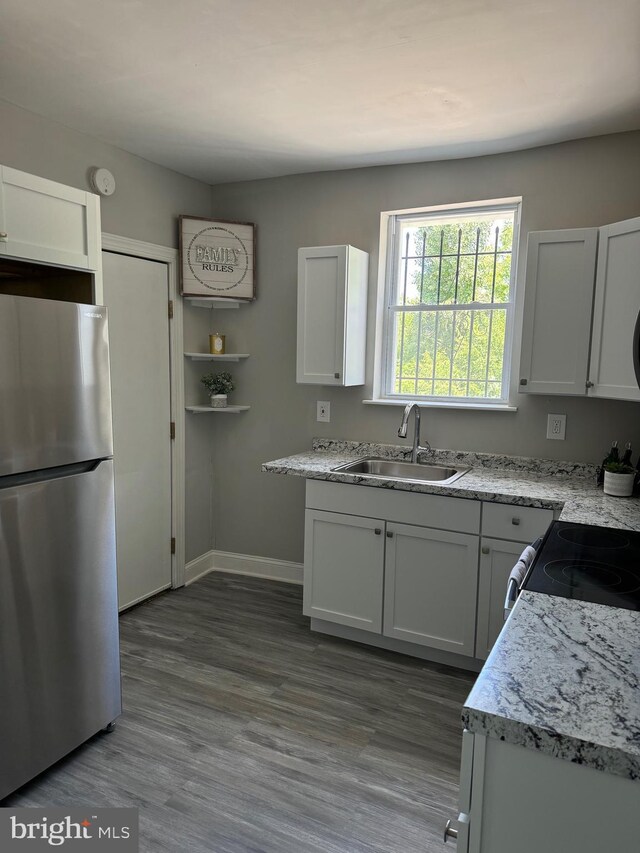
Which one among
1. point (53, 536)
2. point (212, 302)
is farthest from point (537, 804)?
point (212, 302)

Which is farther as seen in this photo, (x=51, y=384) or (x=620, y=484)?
(x=620, y=484)

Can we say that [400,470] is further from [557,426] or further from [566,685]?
[566,685]

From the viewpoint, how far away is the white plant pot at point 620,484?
259 cm

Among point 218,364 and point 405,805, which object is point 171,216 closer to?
point 218,364

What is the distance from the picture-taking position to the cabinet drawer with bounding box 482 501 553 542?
2.54 m

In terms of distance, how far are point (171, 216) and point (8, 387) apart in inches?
80.3

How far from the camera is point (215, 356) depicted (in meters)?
3.72

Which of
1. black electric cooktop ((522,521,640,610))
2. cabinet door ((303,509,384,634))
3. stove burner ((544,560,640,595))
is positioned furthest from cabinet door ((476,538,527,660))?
stove burner ((544,560,640,595))

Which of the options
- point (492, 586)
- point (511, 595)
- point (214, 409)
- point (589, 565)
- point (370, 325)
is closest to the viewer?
point (511, 595)

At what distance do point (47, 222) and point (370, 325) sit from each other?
1.89 metres

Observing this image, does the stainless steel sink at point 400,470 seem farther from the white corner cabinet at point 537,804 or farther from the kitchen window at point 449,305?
the white corner cabinet at point 537,804

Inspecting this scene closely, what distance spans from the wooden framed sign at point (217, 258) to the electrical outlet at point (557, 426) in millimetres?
1917

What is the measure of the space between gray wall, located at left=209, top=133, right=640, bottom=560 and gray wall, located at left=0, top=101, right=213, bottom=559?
0.43 feet

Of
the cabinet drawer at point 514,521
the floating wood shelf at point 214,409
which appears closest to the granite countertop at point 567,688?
the cabinet drawer at point 514,521
